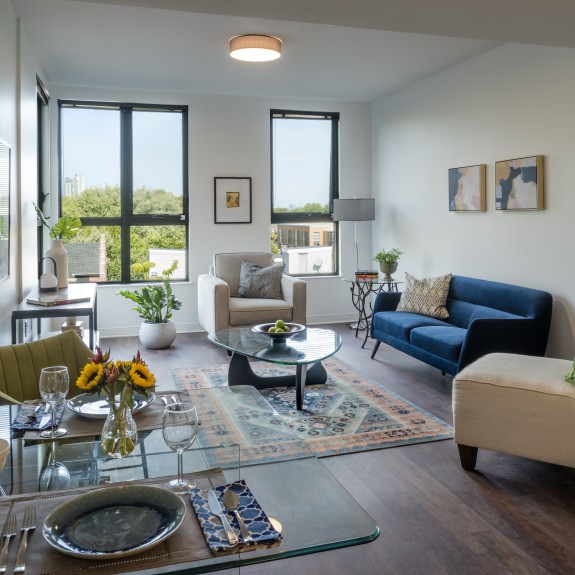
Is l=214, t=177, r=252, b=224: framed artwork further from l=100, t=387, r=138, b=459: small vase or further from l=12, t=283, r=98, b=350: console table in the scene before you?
l=100, t=387, r=138, b=459: small vase

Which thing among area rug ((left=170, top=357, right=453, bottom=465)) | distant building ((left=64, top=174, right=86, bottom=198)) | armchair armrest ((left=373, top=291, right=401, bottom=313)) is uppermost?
distant building ((left=64, top=174, right=86, bottom=198))

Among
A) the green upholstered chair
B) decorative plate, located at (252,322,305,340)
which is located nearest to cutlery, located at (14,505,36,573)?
the green upholstered chair

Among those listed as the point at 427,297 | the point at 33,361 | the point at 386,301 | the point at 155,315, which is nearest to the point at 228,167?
the point at 155,315

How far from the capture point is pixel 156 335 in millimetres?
6016

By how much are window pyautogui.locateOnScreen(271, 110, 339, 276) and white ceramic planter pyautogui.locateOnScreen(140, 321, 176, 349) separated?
1.84m

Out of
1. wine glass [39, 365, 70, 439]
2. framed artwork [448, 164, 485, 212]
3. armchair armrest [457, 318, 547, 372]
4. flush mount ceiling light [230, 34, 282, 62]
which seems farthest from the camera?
framed artwork [448, 164, 485, 212]

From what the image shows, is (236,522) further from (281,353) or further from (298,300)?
(298,300)

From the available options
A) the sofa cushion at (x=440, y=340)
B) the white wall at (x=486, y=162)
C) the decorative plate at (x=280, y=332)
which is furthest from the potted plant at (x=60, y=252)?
the white wall at (x=486, y=162)

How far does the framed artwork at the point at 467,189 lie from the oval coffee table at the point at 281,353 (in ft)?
6.14

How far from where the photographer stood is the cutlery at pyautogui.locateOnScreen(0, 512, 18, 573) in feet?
3.83

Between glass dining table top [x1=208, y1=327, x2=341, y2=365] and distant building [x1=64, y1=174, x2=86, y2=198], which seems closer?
glass dining table top [x1=208, y1=327, x2=341, y2=365]

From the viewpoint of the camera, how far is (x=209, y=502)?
1408mm

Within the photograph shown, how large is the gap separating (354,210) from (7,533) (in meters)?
5.78

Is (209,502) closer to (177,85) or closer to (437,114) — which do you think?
(437,114)
